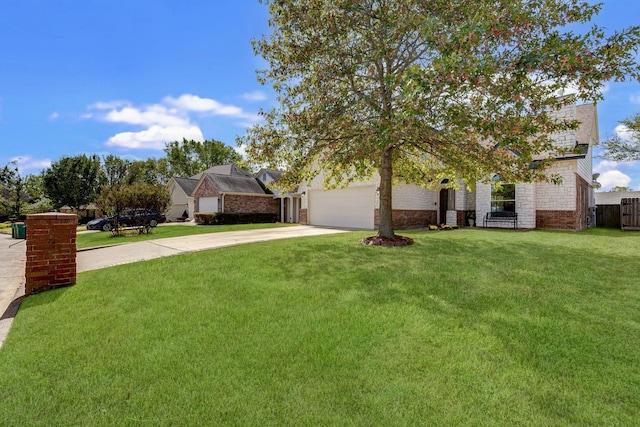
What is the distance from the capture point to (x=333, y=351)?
297 cm

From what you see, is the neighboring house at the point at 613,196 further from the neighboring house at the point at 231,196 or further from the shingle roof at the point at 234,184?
the shingle roof at the point at 234,184

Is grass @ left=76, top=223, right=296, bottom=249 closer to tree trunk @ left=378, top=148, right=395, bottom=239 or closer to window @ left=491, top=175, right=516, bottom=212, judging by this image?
tree trunk @ left=378, top=148, right=395, bottom=239

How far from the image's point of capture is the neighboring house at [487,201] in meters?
14.2

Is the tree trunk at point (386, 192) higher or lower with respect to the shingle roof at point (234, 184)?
lower

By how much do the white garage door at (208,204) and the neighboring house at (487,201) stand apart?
371 inches

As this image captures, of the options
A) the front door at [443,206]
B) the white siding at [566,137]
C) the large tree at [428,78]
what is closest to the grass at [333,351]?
the large tree at [428,78]

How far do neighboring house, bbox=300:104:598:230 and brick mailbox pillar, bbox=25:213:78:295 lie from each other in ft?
29.1

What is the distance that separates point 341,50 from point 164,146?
163 feet

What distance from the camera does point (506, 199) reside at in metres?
15.3

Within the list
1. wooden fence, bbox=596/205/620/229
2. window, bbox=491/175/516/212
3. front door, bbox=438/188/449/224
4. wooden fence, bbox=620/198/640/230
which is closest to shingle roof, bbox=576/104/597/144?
wooden fence, bbox=620/198/640/230

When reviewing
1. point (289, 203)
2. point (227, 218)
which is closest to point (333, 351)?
point (227, 218)

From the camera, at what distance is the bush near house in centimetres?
2330

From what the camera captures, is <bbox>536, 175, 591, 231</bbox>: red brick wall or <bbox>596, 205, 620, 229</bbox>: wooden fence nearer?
<bbox>536, 175, 591, 231</bbox>: red brick wall

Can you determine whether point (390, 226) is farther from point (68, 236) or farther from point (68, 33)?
point (68, 33)
